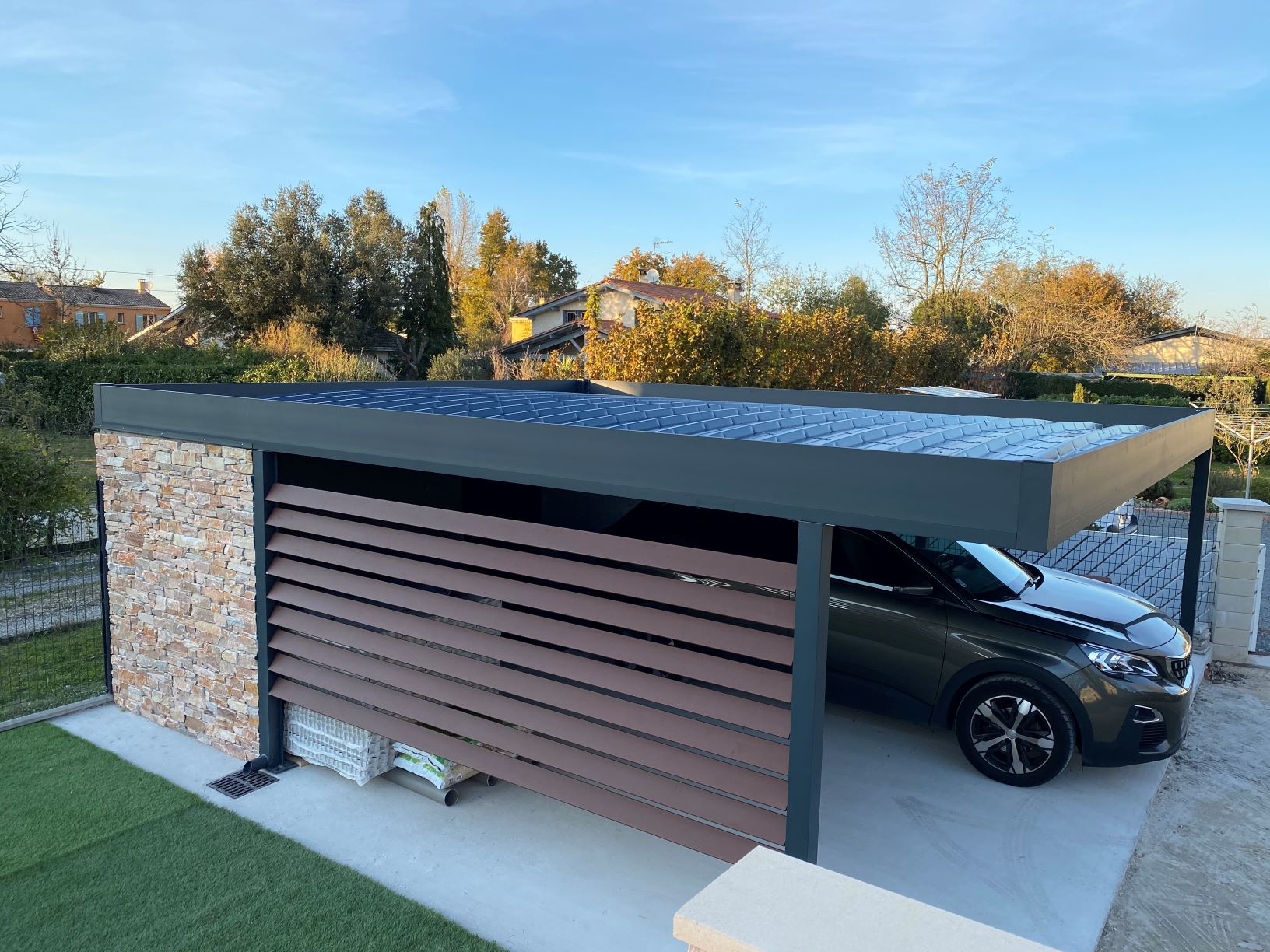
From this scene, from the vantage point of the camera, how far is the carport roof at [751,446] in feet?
10.2

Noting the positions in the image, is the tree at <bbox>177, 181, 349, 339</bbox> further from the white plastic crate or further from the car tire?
the car tire

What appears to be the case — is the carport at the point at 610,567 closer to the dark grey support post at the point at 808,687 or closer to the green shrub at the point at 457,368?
the dark grey support post at the point at 808,687

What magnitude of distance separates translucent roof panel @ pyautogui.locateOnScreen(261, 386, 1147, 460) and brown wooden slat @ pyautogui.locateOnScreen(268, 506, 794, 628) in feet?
2.33

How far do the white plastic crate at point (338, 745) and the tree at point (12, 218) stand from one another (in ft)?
71.8

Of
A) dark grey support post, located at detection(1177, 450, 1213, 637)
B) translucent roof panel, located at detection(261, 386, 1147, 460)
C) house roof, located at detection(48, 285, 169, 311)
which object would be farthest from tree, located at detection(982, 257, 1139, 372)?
house roof, located at detection(48, 285, 169, 311)

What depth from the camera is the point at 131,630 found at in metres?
6.51

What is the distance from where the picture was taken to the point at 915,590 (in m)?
5.75

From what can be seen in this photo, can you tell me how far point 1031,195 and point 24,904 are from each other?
116 feet

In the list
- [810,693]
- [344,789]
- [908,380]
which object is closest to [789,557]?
[810,693]

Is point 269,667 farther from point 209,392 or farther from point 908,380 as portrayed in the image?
point 908,380

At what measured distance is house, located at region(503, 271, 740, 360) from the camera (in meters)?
29.7

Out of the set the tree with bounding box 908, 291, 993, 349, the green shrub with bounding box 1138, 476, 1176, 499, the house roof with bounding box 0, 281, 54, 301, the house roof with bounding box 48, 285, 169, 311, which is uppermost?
the house roof with bounding box 48, 285, 169, 311

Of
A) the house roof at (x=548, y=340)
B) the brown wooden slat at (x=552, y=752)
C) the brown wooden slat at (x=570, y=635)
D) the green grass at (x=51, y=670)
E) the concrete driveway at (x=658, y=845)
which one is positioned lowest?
the green grass at (x=51, y=670)

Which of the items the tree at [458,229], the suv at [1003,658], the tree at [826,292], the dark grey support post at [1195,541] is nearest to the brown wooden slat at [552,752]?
the suv at [1003,658]
